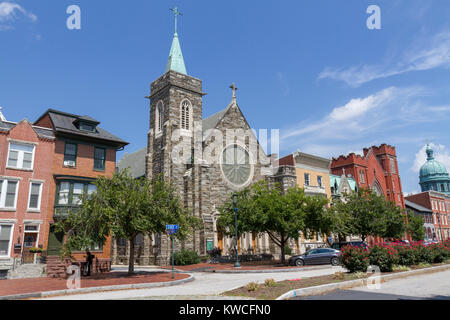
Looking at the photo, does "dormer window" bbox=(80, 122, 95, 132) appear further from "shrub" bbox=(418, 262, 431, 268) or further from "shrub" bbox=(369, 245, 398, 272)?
"shrub" bbox=(418, 262, 431, 268)

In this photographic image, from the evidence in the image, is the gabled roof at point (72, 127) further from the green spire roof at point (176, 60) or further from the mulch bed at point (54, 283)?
the green spire roof at point (176, 60)

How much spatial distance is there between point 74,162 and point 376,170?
164 ft

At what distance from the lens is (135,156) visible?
5244 centimetres

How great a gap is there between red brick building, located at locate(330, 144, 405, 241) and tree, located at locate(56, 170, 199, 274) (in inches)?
1512

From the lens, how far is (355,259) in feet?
53.2

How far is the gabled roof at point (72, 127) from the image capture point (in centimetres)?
2442

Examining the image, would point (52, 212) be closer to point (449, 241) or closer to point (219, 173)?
point (219, 173)

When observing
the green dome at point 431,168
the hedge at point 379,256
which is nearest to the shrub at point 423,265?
the hedge at point 379,256

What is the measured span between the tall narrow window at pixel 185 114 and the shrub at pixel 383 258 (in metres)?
23.8

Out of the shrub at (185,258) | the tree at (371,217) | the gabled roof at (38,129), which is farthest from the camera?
the tree at (371,217)

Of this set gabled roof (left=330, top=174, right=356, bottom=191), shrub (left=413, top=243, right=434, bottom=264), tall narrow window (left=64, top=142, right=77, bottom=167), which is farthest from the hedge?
gabled roof (left=330, top=174, right=356, bottom=191)

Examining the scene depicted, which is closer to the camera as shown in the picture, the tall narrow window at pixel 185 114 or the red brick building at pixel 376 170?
the tall narrow window at pixel 185 114
